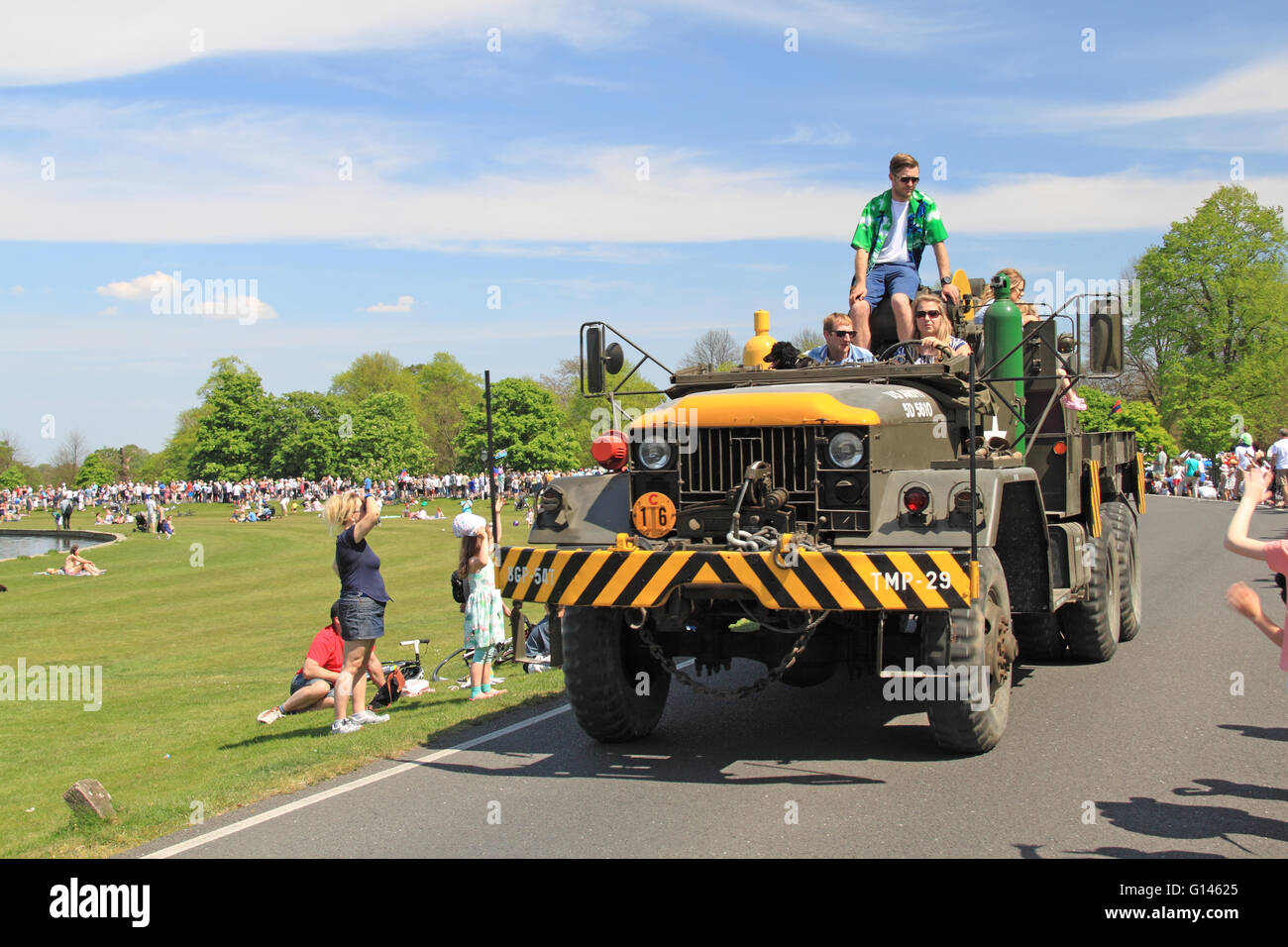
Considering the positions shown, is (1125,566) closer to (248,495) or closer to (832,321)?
(832,321)

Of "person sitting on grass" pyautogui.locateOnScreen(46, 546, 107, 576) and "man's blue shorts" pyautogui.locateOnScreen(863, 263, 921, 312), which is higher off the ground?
"man's blue shorts" pyautogui.locateOnScreen(863, 263, 921, 312)

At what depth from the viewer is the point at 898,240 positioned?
10.6 metres

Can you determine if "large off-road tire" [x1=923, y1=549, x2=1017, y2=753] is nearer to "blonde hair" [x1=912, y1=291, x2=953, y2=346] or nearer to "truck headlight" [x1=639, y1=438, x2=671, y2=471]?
"truck headlight" [x1=639, y1=438, x2=671, y2=471]

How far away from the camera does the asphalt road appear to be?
20.0 ft

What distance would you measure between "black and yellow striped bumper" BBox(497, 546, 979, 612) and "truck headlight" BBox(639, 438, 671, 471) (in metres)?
0.68

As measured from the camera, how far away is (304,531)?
50.1 meters

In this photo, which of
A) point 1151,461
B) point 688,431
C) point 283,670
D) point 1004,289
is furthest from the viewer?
point 1151,461

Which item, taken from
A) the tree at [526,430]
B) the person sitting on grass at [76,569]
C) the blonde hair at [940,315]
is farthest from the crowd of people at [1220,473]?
the tree at [526,430]

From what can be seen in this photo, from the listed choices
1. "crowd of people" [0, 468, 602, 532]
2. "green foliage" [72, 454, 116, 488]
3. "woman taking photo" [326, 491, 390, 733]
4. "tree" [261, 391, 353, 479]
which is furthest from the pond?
"green foliage" [72, 454, 116, 488]

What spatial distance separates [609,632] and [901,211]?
4.59m

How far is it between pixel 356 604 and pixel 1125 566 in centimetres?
702

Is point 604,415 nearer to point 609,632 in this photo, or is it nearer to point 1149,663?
point 609,632

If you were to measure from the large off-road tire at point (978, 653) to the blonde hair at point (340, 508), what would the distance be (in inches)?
190
